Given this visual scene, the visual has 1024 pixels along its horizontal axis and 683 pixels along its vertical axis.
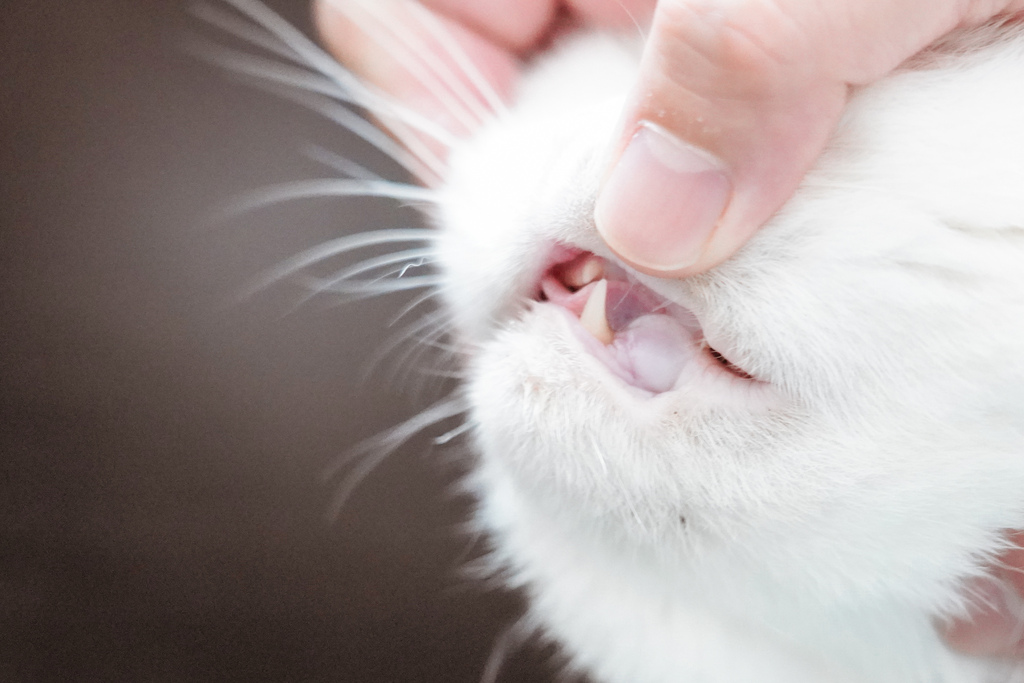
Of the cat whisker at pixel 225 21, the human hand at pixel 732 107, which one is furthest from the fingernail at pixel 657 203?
the cat whisker at pixel 225 21

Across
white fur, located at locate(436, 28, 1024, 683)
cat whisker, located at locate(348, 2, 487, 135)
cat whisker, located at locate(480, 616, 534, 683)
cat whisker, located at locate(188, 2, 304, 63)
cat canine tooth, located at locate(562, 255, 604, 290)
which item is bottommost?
cat whisker, located at locate(480, 616, 534, 683)

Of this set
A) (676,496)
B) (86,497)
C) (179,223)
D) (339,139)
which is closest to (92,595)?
(86,497)

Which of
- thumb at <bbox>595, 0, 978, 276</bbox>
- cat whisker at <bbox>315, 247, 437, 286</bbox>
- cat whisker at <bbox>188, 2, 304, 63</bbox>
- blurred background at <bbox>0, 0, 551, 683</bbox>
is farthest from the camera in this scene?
blurred background at <bbox>0, 0, 551, 683</bbox>

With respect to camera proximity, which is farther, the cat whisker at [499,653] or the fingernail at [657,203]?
the cat whisker at [499,653]

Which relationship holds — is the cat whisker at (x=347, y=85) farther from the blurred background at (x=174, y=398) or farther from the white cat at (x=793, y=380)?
the blurred background at (x=174, y=398)

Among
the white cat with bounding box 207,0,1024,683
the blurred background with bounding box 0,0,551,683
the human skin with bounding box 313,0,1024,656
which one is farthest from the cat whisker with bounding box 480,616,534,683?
the human skin with bounding box 313,0,1024,656

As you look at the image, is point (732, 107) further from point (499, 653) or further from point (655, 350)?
point (499, 653)

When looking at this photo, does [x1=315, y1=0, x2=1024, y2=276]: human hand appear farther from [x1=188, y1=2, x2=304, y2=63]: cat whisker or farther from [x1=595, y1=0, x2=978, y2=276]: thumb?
[x1=188, y1=2, x2=304, y2=63]: cat whisker
